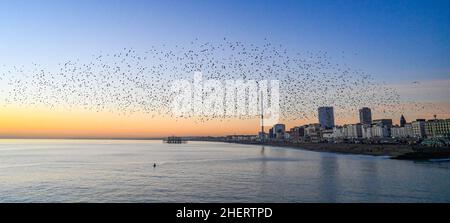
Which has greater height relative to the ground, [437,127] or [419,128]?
[419,128]

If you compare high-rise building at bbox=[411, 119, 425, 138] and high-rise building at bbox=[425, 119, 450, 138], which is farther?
high-rise building at bbox=[411, 119, 425, 138]

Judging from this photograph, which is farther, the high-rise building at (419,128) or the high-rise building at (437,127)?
the high-rise building at (419,128)

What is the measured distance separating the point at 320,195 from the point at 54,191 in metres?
23.0

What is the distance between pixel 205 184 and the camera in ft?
98.7

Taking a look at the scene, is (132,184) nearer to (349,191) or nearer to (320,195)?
(320,195)

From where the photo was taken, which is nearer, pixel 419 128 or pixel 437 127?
pixel 437 127

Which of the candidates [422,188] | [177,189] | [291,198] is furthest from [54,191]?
[422,188]
